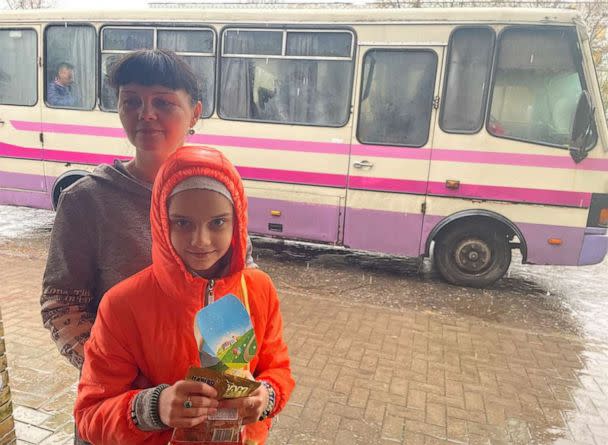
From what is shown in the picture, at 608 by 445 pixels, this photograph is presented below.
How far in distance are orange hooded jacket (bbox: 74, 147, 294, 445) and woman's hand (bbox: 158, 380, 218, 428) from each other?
15 cm

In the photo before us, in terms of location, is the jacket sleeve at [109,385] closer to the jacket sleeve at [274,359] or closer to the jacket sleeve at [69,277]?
the jacket sleeve at [69,277]

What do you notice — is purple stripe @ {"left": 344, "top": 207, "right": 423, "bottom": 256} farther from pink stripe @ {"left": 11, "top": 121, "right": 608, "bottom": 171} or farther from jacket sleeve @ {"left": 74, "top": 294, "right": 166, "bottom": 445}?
jacket sleeve @ {"left": 74, "top": 294, "right": 166, "bottom": 445}

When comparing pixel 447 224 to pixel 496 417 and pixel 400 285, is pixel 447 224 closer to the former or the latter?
pixel 400 285

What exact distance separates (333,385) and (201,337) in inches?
104

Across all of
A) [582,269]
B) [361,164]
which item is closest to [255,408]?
[361,164]

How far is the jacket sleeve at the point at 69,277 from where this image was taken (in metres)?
1.34

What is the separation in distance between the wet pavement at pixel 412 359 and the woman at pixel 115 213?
1.84m

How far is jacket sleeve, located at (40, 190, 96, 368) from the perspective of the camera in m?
1.34

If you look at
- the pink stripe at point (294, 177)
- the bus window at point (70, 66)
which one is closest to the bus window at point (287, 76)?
the pink stripe at point (294, 177)

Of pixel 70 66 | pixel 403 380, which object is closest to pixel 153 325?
pixel 403 380

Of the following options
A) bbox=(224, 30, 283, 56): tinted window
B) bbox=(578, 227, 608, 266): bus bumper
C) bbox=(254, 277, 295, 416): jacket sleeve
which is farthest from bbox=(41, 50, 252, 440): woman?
bbox=(578, 227, 608, 266): bus bumper

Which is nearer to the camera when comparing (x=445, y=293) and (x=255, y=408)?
(x=255, y=408)

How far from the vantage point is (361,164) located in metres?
6.02

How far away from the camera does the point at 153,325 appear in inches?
49.4
